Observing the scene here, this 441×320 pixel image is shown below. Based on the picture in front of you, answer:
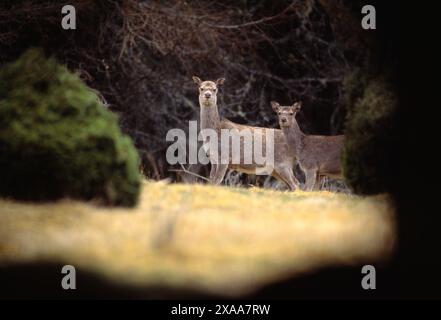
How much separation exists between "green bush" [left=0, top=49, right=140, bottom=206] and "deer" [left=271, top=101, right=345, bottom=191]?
15.0 ft

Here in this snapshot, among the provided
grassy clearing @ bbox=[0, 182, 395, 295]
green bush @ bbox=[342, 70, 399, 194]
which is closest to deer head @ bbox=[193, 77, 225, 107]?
green bush @ bbox=[342, 70, 399, 194]

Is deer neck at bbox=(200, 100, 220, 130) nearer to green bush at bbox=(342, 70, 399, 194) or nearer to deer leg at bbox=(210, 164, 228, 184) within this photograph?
deer leg at bbox=(210, 164, 228, 184)

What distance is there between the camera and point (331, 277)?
4523 millimetres

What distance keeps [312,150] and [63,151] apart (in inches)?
214

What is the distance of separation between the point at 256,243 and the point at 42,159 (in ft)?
6.79

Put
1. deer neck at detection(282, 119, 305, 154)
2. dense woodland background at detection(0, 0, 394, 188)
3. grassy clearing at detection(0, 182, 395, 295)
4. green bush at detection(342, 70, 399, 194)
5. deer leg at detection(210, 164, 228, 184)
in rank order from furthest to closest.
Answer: dense woodland background at detection(0, 0, 394, 188) < deer neck at detection(282, 119, 305, 154) < deer leg at detection(210, 164, 228, 184) < green bush at detection(342, 70, 399, 194) < grassy clearing at detection(0, 182, 395, 295)

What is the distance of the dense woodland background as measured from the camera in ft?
35.3

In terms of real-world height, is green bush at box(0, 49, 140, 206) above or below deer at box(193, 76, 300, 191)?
below

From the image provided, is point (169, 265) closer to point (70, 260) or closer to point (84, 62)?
point (70, 260)

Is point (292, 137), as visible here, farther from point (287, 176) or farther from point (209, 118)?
point (209, 118)

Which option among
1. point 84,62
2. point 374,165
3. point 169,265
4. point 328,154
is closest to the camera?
point 169,265

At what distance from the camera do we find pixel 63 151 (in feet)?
18.6

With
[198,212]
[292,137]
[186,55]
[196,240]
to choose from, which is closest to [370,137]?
[198,212]
